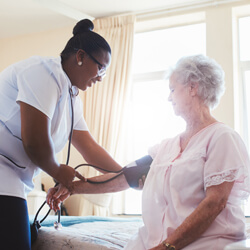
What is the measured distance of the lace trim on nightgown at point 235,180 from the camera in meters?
1.41

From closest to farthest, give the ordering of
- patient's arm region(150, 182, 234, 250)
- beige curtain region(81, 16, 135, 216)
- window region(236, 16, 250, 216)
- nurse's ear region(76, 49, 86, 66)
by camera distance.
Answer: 1. patient's arm region(150, 182, 234, 250)
2. nurse's ear region(76, 49, 86, 66)
3. window region(236, 16, 250, 216)
4. beige curtain region(81, 16, 135, 216)

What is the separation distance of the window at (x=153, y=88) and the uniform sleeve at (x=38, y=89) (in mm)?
3322

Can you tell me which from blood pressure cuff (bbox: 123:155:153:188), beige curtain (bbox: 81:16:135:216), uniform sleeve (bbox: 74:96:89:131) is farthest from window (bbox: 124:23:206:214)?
blood pressure cuff (bbox: 123:155:153:188)

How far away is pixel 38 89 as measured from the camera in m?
1.62

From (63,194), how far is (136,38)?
380 cm

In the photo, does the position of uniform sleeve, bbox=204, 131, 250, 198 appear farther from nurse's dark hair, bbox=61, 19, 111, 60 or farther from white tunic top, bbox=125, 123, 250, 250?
nurse's dark hair, bbox=61, 19, 111, 60

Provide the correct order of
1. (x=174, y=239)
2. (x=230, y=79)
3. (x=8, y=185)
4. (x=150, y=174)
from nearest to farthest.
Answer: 1. (x=174, y=239)
2. (x=8, y=185)
3. (x=150, y=174)
4. (x=230, y=79)

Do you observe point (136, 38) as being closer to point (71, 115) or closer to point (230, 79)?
point (230, 79)

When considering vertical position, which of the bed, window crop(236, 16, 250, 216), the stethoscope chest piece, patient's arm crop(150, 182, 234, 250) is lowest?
the bed

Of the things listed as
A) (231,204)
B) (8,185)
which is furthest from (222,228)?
(8,185)

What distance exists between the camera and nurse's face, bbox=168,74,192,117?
5.77ft

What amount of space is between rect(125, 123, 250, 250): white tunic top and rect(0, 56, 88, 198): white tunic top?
502 millimetres

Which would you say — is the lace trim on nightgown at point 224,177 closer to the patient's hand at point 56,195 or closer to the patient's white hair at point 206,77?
the patient's white hair at point 206,77

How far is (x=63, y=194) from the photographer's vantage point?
76.5 inches
